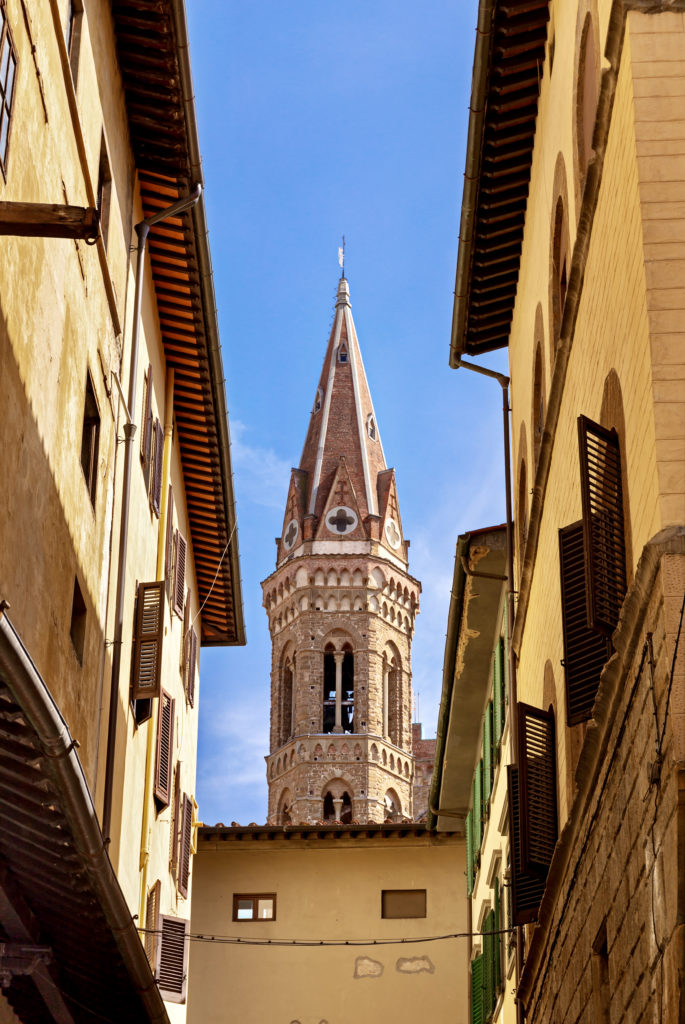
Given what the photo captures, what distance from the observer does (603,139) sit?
970cm

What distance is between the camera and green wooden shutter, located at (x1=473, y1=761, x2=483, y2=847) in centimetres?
2438

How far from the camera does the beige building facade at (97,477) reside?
972 cm

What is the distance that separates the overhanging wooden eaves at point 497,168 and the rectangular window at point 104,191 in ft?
10.8

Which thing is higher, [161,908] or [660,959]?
[161,908]

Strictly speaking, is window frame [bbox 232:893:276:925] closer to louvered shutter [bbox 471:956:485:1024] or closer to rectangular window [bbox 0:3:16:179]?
louvered shutter [bbox 471:956:485:1024]

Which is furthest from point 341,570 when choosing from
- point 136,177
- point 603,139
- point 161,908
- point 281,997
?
point 603,139

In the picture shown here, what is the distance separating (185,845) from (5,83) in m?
15.9

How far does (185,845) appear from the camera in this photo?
23.8 metres

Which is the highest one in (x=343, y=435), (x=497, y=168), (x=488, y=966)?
(x=343, y=435)

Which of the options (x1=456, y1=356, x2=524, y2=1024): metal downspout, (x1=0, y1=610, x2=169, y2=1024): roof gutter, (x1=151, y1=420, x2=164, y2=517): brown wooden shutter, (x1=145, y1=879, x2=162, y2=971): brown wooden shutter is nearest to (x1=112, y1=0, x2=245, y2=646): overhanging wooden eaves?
(x1=151, y1=420, x2=164, y2=517): brown wooden shutter

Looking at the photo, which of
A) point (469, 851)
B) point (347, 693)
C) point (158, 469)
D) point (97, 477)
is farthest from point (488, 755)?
point (347, 693)

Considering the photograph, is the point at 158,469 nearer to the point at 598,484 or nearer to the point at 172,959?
the point at 172,959

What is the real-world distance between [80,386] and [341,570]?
5765cm

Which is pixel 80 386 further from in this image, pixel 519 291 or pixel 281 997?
pixel 281 997
